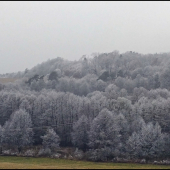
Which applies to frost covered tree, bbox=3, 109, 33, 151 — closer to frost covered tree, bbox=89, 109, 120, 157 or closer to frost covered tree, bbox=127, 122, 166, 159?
frost covered tree, bbox=89, 109, 120, 157

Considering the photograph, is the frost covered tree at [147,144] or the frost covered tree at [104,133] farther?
the frost covered tree at [104,133]

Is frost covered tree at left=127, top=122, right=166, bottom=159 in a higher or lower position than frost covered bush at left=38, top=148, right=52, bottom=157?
higher

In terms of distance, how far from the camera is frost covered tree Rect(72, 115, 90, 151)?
180 feet

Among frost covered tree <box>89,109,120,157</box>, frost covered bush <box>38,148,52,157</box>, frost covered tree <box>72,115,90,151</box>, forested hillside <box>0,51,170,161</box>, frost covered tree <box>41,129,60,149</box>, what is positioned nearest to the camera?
forested hillside <box>0,51,170,161</box>

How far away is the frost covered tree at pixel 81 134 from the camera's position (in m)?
54.9

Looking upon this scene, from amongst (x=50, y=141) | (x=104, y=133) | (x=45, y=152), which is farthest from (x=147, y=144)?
(x=45, y=152)

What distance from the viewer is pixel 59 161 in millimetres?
48062

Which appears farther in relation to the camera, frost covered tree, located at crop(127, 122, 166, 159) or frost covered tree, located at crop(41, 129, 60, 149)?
frost covered tree, located at crop(41, 129, 60, 149)

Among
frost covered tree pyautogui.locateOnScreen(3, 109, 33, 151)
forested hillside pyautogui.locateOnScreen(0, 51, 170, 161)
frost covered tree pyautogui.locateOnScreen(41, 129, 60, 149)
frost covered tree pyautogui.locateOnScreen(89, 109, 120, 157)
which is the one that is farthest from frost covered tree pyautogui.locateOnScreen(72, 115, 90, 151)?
frost covered tree pyautogui.locateOnScreen(3, 109, 33, 151)

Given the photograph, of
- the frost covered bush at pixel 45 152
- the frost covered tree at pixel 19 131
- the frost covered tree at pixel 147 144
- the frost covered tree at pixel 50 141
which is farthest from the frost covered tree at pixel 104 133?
the frost covered tree at pixel 19 131

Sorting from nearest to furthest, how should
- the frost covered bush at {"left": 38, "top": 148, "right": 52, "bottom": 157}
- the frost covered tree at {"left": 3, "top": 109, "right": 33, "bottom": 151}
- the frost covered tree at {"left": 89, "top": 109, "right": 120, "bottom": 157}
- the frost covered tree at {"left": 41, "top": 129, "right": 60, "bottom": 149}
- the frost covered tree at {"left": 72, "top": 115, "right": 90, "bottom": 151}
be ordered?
the frost covered tree at {"left": 89, "top": 109, "right": 120, "bottom": 157} < the frost covered bush at {"left": 38, "top": 148, "right": 52, "bottom": 157} < the frost covered tree at {"left": 41, "top": 129, "right": 60, "bottom": 149} < the frost covered tree at {"left": 72, "top": 115, "right": 90, "bottom": 151} < the frost covered tree at {"left": 3, "top": 109, "right": 33, "bottom": 151}

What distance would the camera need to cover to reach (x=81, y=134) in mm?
55062

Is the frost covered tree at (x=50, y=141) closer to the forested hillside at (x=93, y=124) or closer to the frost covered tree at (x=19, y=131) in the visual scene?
the forested hillside at (x=93, y=124)

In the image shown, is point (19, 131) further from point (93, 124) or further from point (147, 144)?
point (147, 144)
